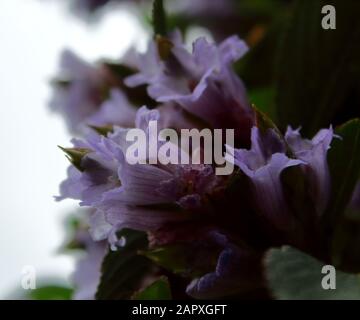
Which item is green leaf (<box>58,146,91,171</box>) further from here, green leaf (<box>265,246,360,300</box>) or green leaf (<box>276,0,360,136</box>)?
green leaf (<box>276,0,360,136</box>)

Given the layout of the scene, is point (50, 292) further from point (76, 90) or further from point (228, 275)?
point (228, 275)

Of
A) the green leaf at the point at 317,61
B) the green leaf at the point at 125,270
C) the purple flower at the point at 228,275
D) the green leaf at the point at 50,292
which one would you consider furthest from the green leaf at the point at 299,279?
the green leaf at the point at 50,292

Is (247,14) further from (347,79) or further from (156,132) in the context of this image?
(156,132)

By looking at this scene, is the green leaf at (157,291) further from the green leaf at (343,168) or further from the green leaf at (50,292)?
the green leaf at (50,292)

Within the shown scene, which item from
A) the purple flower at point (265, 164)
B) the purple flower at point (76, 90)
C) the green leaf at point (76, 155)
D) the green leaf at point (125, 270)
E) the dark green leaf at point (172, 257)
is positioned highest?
the purple flower at point (76, 90)

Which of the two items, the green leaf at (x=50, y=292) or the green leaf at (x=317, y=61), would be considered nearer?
the green leaf at (x=317, y=61)

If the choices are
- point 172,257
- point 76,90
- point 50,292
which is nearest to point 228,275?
point 172,257

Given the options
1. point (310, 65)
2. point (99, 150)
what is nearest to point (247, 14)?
point (310, 65)
